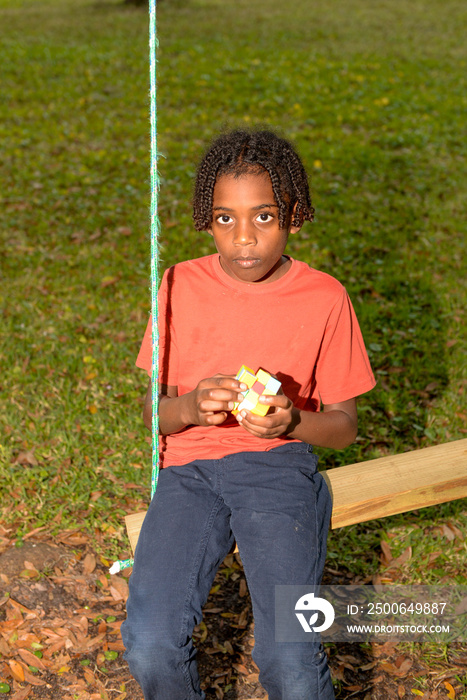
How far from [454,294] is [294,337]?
11.4ft

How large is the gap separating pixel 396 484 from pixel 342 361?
1.71 ft

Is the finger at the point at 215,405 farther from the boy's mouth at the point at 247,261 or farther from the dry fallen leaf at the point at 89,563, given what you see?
the dry fallen leaf at the point at 89,563

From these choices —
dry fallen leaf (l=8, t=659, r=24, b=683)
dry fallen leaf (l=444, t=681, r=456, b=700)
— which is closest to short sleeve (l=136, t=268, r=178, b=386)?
dry fallen leaf (l=8, t=659, r=24, b=683)

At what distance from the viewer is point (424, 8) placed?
58.0 ft

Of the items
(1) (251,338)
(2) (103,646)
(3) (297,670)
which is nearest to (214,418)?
(1) (251,338)

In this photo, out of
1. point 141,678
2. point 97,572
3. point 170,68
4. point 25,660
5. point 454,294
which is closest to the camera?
point 141,678

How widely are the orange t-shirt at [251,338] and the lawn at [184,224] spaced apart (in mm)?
667

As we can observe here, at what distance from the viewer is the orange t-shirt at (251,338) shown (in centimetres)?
236

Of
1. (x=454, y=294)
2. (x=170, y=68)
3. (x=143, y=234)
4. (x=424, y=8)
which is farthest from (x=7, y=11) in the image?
(x=454, y=294)

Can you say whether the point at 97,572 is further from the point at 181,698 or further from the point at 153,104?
the point at 153,104

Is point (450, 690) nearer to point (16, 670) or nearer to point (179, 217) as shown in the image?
point (16, 670)

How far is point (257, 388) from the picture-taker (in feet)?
6.62

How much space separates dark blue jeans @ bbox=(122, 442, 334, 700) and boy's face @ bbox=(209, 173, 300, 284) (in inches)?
25.5

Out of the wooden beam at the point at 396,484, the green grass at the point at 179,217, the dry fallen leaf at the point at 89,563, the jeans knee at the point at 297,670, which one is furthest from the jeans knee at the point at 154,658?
the green grass at the point at 179,217
